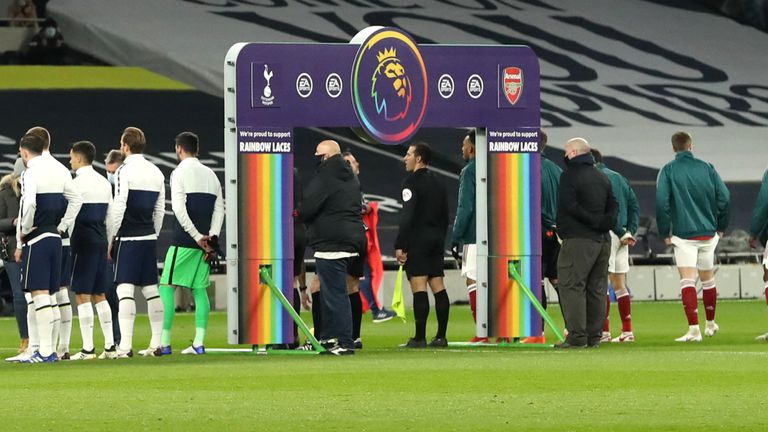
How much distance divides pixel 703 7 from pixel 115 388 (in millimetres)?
34976

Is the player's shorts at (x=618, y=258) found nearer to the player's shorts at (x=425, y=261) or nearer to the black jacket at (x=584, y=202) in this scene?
the black jacket at (x=584, y=202)

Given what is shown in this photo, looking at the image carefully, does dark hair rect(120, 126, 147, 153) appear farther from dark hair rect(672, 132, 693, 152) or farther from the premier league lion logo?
dark hair rect(672, 132, 693, 152)

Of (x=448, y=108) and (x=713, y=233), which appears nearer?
(x=448, y=108)

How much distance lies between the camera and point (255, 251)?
1725 cm

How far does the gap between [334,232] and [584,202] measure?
8.82 feet

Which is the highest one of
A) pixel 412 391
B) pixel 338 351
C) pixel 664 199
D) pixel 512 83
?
pixel 512 83

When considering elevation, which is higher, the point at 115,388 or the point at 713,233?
the point at 713,233

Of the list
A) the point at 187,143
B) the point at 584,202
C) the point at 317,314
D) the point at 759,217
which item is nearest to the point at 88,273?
the point at 187,143

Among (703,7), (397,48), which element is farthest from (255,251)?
(703,7)

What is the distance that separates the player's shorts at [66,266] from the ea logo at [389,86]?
317 centimetres

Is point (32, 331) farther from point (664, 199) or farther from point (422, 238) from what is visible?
point (664, 199)

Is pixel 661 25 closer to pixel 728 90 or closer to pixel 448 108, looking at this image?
pixel 728 90

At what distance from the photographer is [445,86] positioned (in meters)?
18.1

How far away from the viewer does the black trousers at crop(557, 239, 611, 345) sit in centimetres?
1766
